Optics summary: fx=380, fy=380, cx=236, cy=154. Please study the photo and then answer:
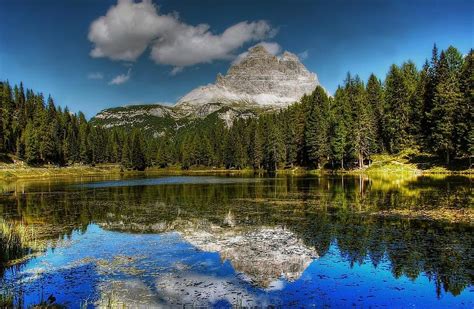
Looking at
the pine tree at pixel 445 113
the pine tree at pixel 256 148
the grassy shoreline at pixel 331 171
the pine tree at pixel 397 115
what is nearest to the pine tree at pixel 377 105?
the pine tree at pixel 397 115

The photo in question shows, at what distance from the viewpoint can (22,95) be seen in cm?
19425

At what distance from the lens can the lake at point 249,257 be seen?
16258 mm

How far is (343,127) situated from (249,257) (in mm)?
95285

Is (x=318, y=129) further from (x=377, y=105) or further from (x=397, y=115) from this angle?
(x=397, y=115)

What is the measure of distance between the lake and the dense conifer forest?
55.0 meters

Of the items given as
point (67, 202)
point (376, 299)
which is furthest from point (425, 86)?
point (376, 299)

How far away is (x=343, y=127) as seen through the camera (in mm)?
→ 111562

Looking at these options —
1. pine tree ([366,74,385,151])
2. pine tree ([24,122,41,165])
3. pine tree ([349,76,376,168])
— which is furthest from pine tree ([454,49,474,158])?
pine tree ([24,122,41,165])

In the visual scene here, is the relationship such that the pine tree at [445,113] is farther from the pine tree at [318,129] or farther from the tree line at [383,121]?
the pine tree at [318,129]

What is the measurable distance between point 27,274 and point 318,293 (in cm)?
1503

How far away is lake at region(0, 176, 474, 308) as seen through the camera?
1626 centimetres

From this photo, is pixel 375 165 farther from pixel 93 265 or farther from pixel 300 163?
pixel 93 265

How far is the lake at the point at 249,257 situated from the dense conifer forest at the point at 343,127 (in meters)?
55.0

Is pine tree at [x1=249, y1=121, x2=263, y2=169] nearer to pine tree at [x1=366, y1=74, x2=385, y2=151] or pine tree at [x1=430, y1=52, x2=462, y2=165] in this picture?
pine tree at [x1=366, y1=74, x2=385, y2=151]
